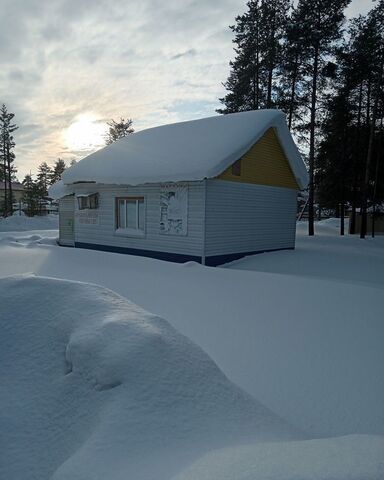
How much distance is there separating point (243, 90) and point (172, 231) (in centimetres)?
1808

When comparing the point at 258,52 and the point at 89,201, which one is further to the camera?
the point at 258,52

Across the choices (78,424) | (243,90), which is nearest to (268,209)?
(78,424)

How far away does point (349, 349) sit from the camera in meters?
4.56

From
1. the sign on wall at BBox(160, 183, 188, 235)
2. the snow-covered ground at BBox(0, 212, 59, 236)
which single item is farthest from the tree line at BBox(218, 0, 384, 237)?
the snow-covered ground at BBox(0, 212, 59, 236)

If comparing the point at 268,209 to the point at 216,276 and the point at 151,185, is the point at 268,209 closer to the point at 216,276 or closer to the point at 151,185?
the point at 151,185

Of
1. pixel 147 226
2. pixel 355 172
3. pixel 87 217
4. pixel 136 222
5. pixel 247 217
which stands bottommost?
pixel 147 226

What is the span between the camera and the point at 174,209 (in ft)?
39.6

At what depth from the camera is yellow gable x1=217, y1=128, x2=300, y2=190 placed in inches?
502

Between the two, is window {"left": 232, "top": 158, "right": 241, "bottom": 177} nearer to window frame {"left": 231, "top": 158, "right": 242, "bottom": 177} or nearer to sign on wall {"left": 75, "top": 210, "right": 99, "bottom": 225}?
window frame {"left": 231, "top": 158, "right": 242, "bottom": 177}

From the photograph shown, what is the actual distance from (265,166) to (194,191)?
3975mm

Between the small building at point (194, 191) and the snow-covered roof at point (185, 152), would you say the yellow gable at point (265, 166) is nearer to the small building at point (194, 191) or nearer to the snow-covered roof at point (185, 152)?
the small building at point (194, 191)

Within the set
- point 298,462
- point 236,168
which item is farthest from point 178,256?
point 298,462

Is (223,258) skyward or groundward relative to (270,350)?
skyward

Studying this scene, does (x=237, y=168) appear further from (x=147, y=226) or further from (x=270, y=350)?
(x=270, y=350)
